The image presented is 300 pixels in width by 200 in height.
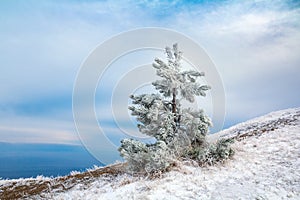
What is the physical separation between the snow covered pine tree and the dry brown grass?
13.4ft

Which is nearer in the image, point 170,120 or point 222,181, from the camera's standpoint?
point 222,181

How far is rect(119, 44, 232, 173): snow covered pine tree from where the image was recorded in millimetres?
15164

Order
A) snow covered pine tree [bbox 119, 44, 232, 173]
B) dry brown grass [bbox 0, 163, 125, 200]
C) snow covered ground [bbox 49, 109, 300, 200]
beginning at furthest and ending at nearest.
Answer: dry brown grass [bbox 0, 163, 125, 200], snow covered pine tree [bbox 119, 44, 232, 173], snow covered ground [bbox 49, 109, 300, 200]

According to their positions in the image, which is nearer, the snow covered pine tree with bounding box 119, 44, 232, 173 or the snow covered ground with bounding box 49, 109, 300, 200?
the snow covered ground with bounding box 49, 109, 300, 200

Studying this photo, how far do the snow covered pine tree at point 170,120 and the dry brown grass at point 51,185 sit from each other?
407 centimetres

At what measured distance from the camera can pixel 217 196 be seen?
10672 millimetres

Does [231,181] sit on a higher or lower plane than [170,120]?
lower

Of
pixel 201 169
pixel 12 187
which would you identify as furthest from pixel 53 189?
pixel 201 169

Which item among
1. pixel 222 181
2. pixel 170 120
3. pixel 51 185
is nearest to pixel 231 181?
pixel 222 181

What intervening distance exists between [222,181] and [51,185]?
1228cm

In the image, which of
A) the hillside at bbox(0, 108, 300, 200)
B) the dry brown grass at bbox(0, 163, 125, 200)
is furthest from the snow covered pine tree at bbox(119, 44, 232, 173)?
the dry brown grass at bbox(0, 163, 125, 200)

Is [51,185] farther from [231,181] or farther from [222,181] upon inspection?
[231,181]

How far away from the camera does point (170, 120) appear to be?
15.5 metres

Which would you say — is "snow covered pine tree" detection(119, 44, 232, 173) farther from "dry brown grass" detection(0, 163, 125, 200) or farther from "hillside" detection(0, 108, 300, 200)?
"dry brown grass" detection(0, 163, 125, 200)
